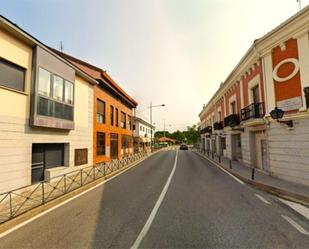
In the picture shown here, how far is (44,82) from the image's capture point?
9.00 m

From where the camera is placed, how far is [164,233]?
4.23 metres

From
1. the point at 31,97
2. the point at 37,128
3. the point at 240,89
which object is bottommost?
the point at 37,128

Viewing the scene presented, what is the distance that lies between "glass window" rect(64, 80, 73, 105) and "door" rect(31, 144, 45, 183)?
311 centimetres

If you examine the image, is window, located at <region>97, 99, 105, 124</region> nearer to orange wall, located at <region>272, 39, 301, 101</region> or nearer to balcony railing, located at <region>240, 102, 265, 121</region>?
balcony railing, located at <region>240, 102, 265, 121</region>

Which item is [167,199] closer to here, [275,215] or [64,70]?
[275,215]

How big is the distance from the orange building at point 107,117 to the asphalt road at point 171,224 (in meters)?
8.64

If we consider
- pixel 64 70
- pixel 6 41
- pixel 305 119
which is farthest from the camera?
pixel 64 70

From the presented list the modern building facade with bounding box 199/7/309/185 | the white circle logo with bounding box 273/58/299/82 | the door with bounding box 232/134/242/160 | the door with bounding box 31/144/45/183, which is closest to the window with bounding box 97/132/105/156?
the door with bounding box 31/144/45/183

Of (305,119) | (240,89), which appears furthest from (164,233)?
(240,89)

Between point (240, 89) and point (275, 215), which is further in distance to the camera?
point (240, 89)

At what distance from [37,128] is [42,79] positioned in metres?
2.51

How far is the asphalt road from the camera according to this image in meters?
3.88

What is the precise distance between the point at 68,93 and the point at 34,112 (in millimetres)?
3075

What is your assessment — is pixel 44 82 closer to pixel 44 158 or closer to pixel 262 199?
pixel 44 158
